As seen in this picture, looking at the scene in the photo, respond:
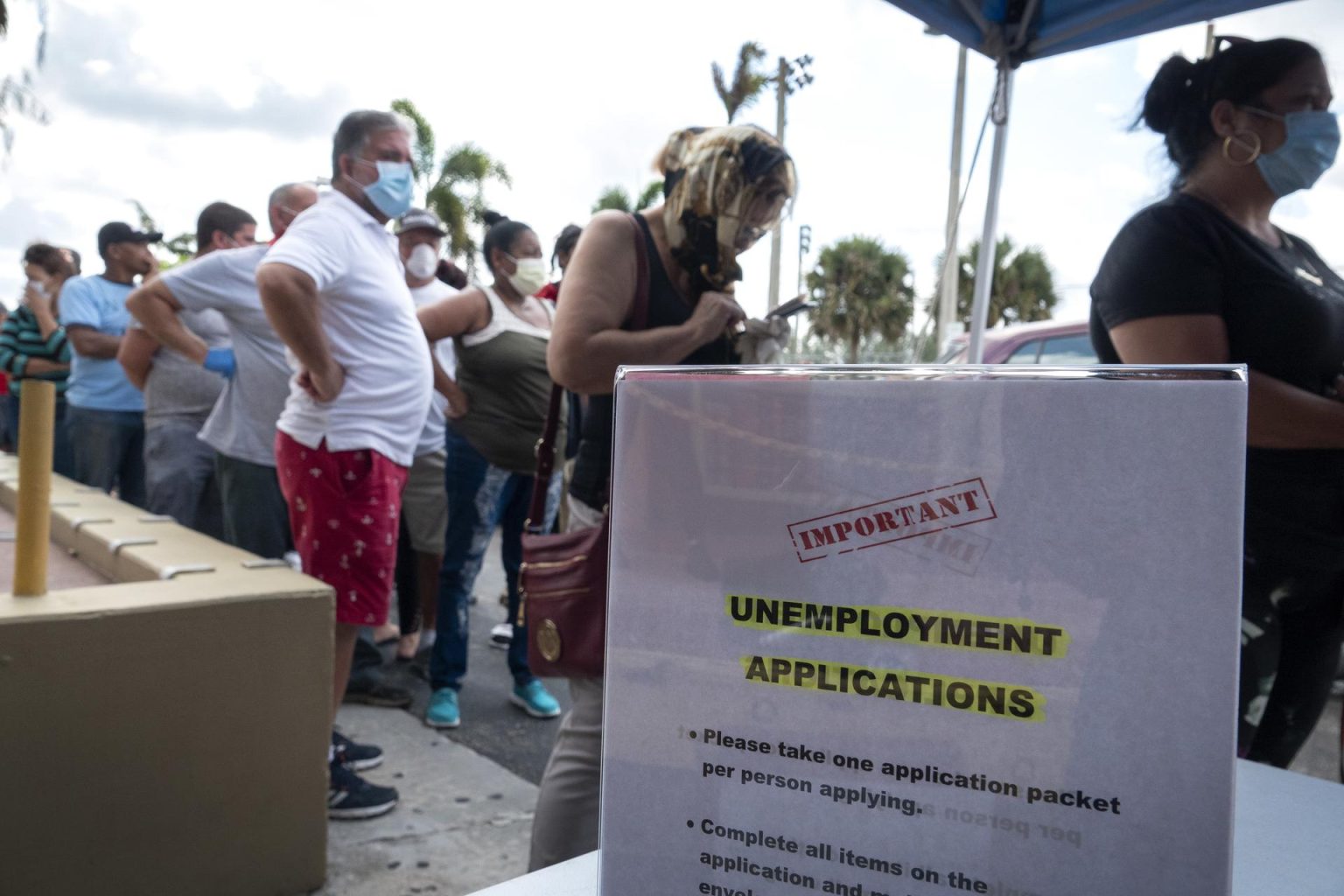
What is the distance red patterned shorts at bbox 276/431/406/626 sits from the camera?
2.32 m

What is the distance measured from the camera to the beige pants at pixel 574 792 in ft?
4.58

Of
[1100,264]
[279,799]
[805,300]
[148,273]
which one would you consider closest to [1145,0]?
[1100,264]

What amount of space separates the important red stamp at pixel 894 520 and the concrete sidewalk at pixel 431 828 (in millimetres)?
1977

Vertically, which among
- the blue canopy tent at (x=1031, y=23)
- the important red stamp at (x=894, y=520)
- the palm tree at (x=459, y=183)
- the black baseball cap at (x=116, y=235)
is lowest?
the important red stamp at (x=894, y=520)

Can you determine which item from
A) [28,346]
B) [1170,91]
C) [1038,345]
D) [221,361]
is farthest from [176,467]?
[1038,345]

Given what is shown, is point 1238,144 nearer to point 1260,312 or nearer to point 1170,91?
point 1170,91

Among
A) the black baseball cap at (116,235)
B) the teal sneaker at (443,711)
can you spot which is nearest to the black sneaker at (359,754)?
the teal sneaker at (443,711)

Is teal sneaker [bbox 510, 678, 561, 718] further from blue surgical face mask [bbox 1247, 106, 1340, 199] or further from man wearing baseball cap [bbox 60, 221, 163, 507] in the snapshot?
blue surgical face mask [bbox 1247, 106, 1340, 199]

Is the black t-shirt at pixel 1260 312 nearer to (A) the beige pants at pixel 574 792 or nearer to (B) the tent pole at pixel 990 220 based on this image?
(A) the beige pants at pixel 574 792

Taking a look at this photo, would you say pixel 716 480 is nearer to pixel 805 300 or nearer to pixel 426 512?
pixel 805 300

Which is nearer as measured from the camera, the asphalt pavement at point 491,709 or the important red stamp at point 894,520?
the important red stamp at point 894,520

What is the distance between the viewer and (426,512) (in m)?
3.85

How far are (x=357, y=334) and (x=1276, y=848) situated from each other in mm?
2161

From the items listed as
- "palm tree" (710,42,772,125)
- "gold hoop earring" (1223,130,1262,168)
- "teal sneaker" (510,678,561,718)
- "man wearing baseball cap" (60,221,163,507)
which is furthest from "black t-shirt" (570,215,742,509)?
"palm tree" (710,42,772,125)
